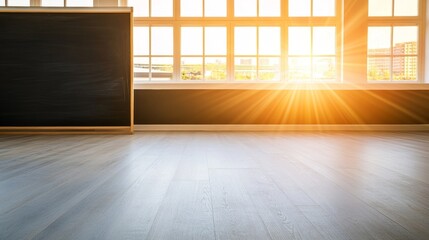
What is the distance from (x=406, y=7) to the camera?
5.56m

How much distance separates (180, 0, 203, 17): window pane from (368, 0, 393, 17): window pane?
2.73 m

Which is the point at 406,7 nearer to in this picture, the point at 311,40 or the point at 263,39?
the point at 311,40

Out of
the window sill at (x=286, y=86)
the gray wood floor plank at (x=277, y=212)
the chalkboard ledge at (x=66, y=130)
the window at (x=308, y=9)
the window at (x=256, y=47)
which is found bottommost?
the gray wood floor plank at (x=277, y=212)

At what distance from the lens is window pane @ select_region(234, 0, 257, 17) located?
→ 17.9ft

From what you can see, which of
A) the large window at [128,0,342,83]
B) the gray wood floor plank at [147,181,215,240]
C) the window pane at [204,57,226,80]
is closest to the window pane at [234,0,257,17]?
the large window at [128,0,342,83]

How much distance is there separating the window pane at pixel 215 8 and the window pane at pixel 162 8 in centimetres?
56

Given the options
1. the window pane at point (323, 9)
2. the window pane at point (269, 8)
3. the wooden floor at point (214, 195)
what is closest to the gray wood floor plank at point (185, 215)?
the wooden floor at point (214, 195)

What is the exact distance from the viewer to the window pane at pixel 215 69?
18.0ft

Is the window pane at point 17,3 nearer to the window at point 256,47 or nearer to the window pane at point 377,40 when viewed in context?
the window at point 256,47

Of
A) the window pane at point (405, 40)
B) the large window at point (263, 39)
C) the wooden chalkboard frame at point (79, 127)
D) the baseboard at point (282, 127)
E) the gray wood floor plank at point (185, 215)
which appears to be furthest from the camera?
the window pane at point (405, 40)

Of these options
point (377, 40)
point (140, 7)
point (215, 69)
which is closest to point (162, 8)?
point (140, 7)

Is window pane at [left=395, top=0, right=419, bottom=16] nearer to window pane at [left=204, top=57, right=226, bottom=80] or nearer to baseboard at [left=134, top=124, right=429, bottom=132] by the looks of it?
baseboard at [left=134, top=124, right=429, bottom=132]

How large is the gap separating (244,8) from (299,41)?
1.02m

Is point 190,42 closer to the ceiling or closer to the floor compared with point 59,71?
closer to the ceiling
